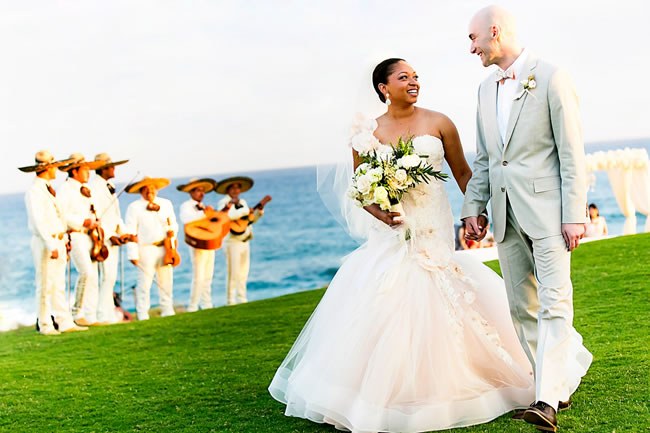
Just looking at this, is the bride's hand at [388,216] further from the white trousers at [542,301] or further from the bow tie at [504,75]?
the bow tie at [504,75]

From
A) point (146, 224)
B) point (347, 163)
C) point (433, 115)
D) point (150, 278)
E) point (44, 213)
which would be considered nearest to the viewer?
point (433, 115)

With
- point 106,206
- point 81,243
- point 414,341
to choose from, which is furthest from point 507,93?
point 106,206

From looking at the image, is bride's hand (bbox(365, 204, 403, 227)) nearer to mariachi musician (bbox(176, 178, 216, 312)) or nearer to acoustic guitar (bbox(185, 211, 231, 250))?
acoustic guitar (bbox(185, 211, 231, 250))

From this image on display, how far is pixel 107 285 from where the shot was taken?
43.2ft

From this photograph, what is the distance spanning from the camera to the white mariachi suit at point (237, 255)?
14.8 meters

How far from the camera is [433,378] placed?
522 centimetres

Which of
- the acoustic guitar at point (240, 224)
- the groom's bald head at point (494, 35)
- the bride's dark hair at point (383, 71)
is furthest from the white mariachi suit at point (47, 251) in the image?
the groom's bald head at point (494, 35)

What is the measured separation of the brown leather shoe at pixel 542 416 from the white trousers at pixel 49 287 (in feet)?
27.6

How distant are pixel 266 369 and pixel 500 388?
2.82 metres

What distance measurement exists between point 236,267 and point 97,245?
306 centimetres

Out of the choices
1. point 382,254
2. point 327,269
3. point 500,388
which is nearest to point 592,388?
point 500,388

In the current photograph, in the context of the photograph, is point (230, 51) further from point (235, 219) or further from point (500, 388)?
point (500, 388)

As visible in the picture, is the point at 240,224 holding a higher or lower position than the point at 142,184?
lower

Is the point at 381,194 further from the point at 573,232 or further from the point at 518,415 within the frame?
the point at 518,415
